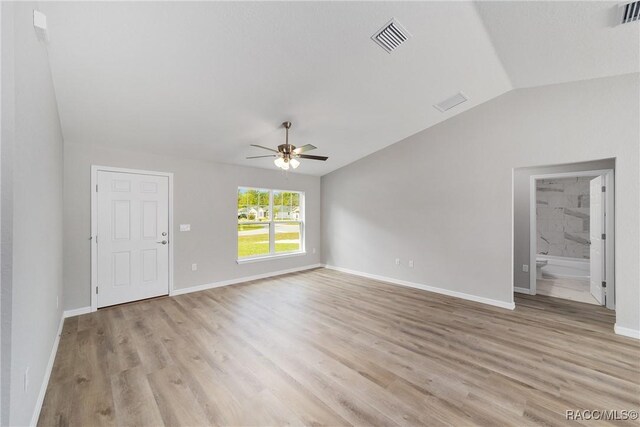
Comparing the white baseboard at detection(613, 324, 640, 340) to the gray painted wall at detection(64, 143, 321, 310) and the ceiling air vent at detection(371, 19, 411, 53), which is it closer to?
the ceiling air vent at detection(371, 19, 411, 53)

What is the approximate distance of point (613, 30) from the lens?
247 centimetres

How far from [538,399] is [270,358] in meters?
2.23

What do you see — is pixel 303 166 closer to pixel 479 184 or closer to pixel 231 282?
pixel 231 282

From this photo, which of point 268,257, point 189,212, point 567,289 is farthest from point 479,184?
point 189,212

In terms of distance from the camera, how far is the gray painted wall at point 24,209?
4.12ft

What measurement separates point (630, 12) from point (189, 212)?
231 inches

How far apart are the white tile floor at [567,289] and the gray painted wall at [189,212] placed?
5.16 m

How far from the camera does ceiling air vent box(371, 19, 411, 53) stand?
91.6 inches

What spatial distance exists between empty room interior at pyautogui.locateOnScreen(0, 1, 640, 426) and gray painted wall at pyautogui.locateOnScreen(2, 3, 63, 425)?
2 cm

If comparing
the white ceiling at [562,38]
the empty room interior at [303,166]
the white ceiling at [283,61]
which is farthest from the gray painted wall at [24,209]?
the white ceiling at [562,38]

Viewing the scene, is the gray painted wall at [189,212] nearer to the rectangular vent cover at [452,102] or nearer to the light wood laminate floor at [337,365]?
the light wood laminate floor at [337,365]

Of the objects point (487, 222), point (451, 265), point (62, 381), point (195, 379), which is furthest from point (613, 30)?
point (62, 381)

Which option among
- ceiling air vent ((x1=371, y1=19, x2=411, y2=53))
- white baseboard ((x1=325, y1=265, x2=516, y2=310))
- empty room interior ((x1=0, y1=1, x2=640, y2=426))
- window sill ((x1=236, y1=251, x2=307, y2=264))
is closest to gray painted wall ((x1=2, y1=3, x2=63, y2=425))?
empty room interior ((x1=0, y1=1, x2=640, y2=426))

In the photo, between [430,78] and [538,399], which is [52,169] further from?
[538,399]
